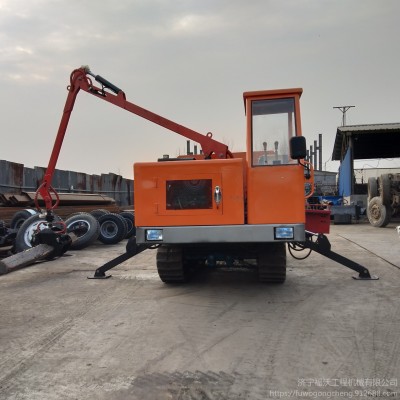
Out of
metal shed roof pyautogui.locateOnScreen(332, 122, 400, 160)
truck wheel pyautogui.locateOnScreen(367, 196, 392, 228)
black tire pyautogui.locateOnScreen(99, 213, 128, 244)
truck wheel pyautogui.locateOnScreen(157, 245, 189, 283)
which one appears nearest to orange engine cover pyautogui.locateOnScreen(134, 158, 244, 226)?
truck wheel pyautogui.locateOnScreen(157, 245, 189, 283)

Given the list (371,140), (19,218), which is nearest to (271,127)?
(19,218)

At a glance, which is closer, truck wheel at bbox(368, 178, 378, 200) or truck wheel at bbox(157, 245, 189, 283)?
truck wheel at bbox(157, 245, 189, 283)

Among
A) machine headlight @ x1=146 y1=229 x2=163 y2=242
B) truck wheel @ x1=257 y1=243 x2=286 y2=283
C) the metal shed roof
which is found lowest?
truck wheel @ x1=257 y1=243 x2=286 y2=283

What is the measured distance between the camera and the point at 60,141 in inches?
330

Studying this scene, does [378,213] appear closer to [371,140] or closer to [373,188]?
[373,188]

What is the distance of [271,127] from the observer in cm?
587

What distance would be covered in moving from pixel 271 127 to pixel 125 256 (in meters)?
3.09

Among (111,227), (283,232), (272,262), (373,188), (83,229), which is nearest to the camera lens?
(283,232)

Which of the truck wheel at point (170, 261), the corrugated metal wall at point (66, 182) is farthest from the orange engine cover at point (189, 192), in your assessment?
the corrugated metal wall at point (66, 182)

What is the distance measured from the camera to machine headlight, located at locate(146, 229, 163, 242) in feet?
18.0

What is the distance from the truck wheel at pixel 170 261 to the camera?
240 inches

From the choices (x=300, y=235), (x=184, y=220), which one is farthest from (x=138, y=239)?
(x=300, y=235)

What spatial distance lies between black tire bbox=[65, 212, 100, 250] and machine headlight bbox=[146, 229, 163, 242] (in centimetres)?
564

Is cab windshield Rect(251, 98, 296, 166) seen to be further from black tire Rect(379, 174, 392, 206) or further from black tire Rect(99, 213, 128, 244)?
black tire Rect(379, 174, 392, 206)
